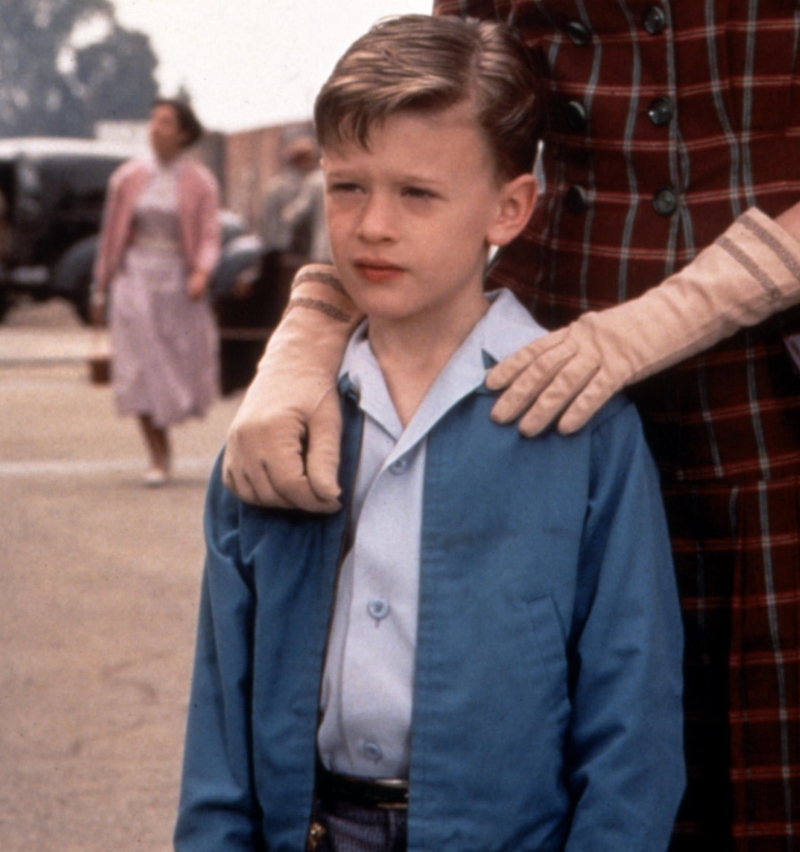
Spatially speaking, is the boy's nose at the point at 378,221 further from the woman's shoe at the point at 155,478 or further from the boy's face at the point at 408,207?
the woman's shoe at the point at 155,478

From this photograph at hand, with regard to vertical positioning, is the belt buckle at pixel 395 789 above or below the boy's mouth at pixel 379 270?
below

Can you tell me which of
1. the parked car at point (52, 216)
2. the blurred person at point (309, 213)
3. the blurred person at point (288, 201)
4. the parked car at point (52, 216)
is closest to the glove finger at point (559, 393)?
the blurred person at point (309, 213)

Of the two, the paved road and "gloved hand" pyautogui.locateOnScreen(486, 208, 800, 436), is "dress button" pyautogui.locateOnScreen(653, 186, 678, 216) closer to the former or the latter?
"gloved hand" pyautogui.locateOnScreen(486, 208, 800, 436)

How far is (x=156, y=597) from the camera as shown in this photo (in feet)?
17.9

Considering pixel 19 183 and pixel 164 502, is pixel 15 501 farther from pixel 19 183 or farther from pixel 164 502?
pixel 19 183

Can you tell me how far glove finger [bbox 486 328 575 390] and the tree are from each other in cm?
3539

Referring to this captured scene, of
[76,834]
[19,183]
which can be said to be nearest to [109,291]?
[76,834]

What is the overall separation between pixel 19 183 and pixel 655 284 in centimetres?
1837

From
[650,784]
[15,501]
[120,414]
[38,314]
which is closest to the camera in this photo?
[650,784]

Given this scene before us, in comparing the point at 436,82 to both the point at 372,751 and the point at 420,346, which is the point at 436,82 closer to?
the point at 420,346

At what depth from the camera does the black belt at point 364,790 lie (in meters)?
1.81

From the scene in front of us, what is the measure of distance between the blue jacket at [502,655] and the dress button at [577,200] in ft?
0.90

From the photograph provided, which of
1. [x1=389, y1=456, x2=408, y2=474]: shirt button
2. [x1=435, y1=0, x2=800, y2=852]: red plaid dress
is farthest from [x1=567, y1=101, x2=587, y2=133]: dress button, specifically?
[x1=389, y1=456, x2=408, y2=474]: shirt button

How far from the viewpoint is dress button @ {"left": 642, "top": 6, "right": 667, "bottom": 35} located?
1.88 meters
